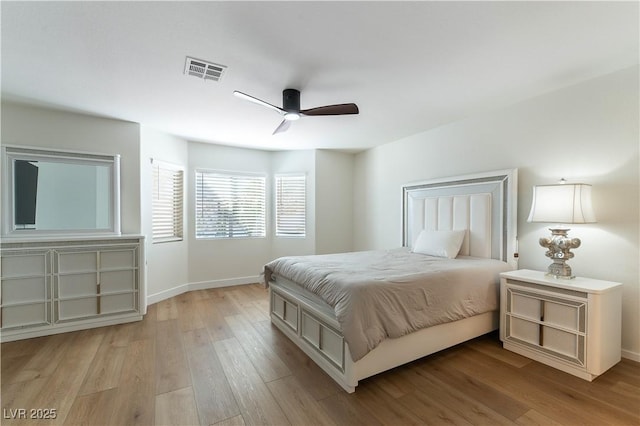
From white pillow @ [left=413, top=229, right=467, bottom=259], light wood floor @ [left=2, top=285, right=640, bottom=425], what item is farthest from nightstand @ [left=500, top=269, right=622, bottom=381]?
white pillow @ [left=413, top=229, right=467, bottom=259]

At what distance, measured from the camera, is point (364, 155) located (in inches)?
212

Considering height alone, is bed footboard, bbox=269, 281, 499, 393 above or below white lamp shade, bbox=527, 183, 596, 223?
below

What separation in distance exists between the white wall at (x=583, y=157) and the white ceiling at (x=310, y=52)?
0.67 ft

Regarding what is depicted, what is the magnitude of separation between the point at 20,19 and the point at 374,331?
308 cm

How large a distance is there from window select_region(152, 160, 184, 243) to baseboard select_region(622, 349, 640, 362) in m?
5.42

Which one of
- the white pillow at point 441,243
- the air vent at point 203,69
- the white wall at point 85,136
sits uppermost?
the air vent at point 203,69

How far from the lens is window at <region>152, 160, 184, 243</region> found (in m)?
4.18

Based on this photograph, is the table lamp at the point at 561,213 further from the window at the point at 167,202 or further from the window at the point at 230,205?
the window at the point at 167,202

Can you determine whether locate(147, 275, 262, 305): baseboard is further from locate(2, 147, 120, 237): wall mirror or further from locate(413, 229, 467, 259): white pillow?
locate(413, 229, 467, 259): white pillow

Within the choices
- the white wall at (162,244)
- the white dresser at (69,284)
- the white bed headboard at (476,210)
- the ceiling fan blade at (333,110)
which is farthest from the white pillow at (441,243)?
the white wall at (162,244)

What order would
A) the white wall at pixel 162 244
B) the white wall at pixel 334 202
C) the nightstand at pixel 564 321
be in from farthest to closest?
1. the white wall at pixel 334 202
2. the white wall at pixel 162 244
3. the nightstand at pixel 564 321

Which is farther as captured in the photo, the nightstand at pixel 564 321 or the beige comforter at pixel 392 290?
the nightstand at pixel 564 321

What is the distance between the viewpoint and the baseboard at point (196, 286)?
4105 mm

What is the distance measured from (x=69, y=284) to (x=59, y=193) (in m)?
1.07
